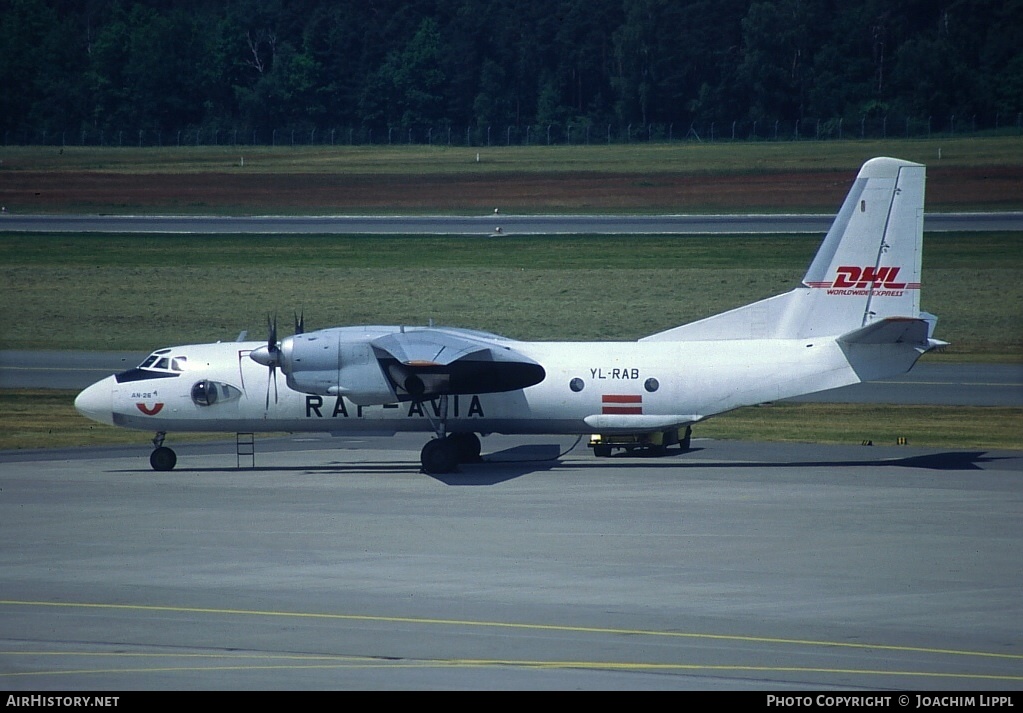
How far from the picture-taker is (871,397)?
3878 centimetres

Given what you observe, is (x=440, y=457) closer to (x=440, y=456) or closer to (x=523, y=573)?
(x=440, y=456)

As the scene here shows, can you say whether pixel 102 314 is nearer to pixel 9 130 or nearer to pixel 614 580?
pixel 614 580

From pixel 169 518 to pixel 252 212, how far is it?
62.0m

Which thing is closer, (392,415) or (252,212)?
(392,415)

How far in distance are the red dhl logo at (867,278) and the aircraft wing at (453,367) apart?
23.2ft

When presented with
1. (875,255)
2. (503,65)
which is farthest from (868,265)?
(503,65)

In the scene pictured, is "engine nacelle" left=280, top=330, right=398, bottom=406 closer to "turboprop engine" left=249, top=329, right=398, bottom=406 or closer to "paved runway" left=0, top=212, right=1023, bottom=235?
"turboprop engine" left=249, top=329, right=398, bottom=406

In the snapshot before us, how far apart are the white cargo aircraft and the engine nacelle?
1.2 inches

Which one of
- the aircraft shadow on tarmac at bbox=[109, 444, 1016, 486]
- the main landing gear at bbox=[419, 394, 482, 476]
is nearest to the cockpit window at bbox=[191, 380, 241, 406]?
the aircraft shadow on tarmac at bbox=[109, 444, 1016, 486]

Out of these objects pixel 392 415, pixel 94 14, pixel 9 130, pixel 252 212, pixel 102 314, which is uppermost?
pixel 94 14

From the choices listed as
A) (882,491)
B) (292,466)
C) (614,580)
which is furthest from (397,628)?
(292,466)

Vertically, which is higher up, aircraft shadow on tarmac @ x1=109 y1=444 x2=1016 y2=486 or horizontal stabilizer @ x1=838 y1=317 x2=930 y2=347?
horizontal stabilizer @ x1=838 y1=317 x2=930 y2=347

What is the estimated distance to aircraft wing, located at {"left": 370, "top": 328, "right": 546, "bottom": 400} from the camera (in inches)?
1107

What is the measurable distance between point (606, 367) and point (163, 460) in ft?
34.5
